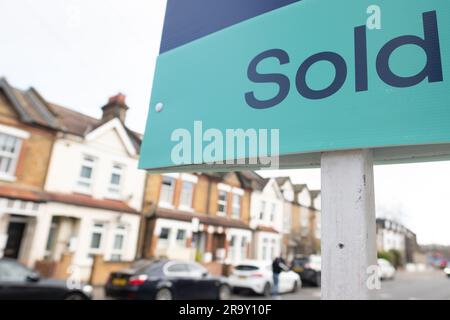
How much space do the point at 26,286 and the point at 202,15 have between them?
23.8ft

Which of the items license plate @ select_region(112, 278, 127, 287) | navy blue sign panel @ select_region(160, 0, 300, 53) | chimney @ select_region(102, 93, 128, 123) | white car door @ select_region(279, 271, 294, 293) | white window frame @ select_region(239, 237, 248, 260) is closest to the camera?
navy blue sign panel @ select_region(160, 0, 300, 53)

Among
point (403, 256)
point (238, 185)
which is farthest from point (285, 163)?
point (403, 256)

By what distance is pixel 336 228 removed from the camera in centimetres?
125

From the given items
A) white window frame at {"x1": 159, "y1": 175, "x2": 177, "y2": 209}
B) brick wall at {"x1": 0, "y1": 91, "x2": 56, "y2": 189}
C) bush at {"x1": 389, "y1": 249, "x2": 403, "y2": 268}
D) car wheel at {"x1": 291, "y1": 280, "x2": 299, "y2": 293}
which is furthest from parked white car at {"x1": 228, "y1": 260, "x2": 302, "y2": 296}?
bush at {"x1": 389, "y1": 249, "x2": 403, "y2": 268}

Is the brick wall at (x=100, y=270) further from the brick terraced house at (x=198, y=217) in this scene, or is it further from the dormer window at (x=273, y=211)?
the dormer window at (x=273, y=211)

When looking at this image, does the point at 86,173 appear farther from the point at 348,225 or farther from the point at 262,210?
the point at 348,225

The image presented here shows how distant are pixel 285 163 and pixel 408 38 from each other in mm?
728

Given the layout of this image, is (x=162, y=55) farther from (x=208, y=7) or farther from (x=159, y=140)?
(x=159, y=140)

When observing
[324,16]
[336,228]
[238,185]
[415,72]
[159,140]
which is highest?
[238,185]

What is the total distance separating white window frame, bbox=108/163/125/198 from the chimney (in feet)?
8.04

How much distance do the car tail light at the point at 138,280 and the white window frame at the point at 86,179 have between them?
6951mm

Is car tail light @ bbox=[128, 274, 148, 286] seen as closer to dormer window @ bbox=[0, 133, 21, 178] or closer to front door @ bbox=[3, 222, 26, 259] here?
front door @ bbox=[3, 222, 26, 259]

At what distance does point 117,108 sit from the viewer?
17047 millimetres

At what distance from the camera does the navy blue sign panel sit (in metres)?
1.74
